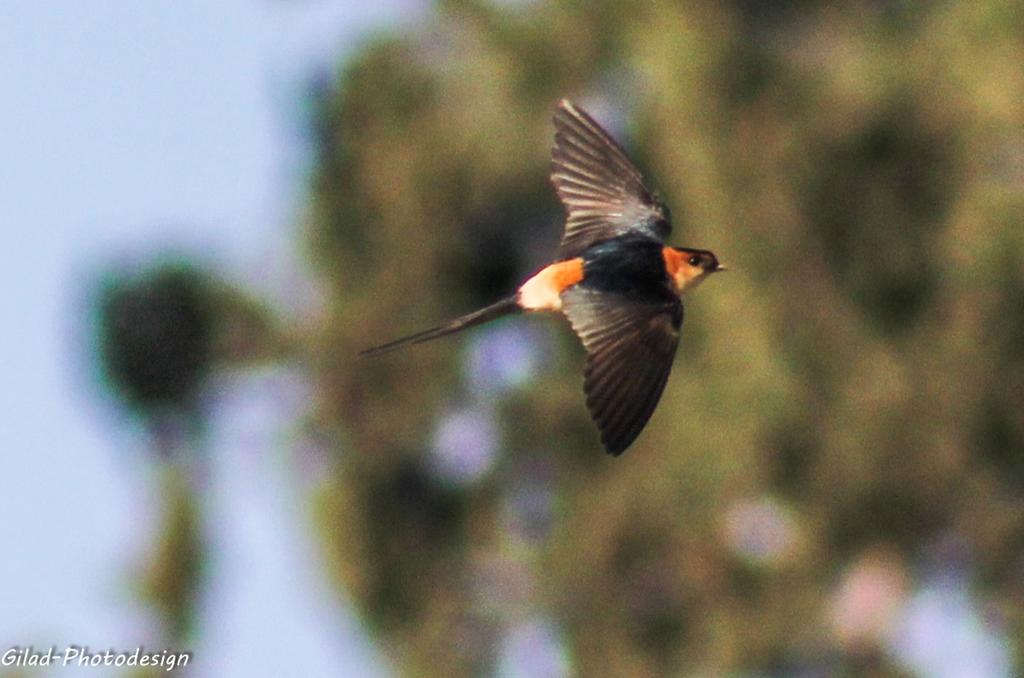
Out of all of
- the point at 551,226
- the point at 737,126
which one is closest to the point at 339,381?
the point at 551,226

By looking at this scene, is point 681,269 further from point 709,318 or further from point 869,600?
point 869,600

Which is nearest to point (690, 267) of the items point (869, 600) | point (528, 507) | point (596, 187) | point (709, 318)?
point (596, 187)

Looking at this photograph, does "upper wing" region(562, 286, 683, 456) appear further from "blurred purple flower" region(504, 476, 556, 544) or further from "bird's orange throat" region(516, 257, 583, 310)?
"blurred purple flower" region(504, 476, 556, 544)

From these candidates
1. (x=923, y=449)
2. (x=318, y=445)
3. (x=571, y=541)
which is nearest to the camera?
(x=923, y=449)

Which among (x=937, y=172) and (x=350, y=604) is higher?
(x=937, y=172)

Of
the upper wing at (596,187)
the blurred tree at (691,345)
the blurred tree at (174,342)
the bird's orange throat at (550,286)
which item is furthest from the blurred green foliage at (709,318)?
the bird's orange throat at (550,286)

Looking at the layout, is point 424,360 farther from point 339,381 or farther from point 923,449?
point 923,449

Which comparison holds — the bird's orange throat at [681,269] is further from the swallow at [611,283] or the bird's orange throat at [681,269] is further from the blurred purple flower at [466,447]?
the blurred purple flower at [466,447]
